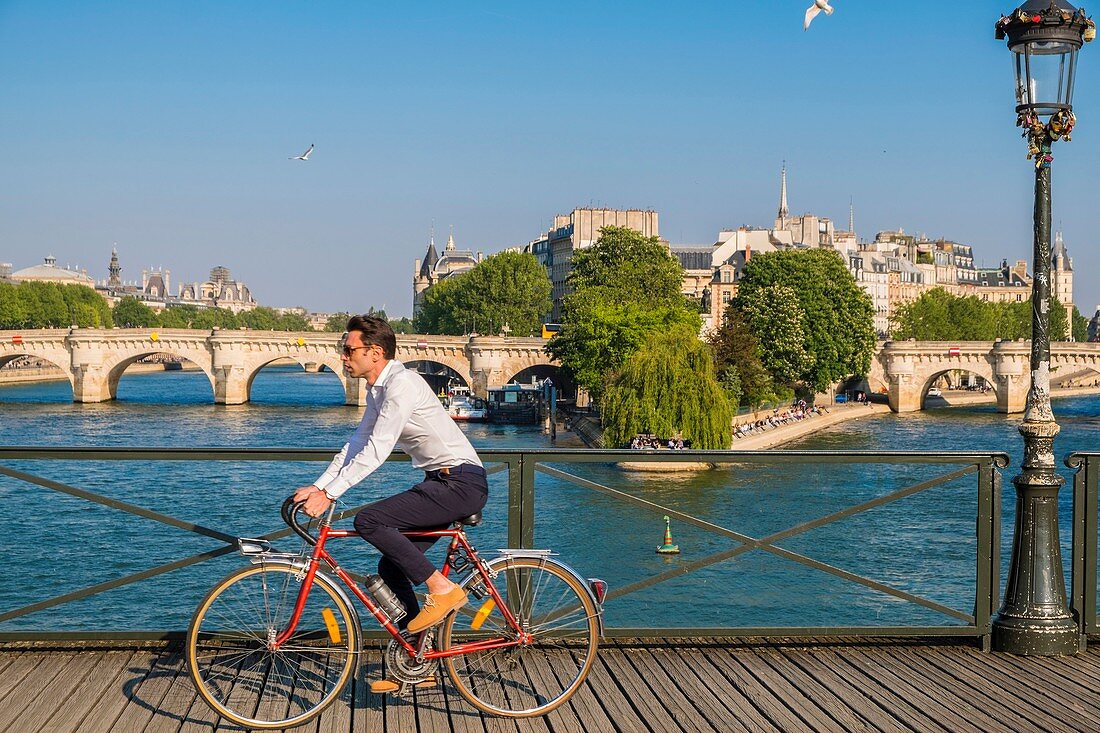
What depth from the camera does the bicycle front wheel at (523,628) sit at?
4891 millimetres

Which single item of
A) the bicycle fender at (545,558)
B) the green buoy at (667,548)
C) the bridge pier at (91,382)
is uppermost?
the bicycle fender at (545,558)

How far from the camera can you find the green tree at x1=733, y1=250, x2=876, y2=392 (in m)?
58.5


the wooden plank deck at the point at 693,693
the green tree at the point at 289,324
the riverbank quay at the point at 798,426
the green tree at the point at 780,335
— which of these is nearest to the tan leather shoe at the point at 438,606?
the wooden plank deck at the point at 693,693

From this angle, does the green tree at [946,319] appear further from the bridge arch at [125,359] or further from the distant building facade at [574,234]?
the bridge arch at [125,359]

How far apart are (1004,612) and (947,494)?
1861 cm

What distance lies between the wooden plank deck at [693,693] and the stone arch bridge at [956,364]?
6267 centimetres

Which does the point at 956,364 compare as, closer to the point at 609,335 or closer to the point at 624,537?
the point at 609,335

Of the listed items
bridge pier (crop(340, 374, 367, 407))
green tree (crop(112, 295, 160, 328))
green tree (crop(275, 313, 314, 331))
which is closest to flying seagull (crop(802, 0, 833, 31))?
bridge pier (crop(340, 374, 367, 407))

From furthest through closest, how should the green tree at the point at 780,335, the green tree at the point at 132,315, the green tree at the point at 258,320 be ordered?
the green tree at the point at 258,320 → the green tree at the point at 132,315 → the green tree at the point at 780,335

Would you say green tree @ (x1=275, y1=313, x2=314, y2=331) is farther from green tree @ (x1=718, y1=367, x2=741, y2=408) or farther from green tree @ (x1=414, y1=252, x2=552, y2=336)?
green tree @ (x1=718, y1=367, x2=741, y2=408)

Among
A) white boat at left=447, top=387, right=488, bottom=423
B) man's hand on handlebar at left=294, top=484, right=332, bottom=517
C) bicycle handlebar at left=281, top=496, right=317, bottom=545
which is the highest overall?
man's hand on handlebar at left=294, top=484, right=332, bottom=517

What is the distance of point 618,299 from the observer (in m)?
60.6

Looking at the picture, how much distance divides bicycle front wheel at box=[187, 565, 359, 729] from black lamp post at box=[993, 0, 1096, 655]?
278 centimetres

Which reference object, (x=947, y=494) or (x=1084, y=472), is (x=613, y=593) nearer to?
(x=1084, y=472)
